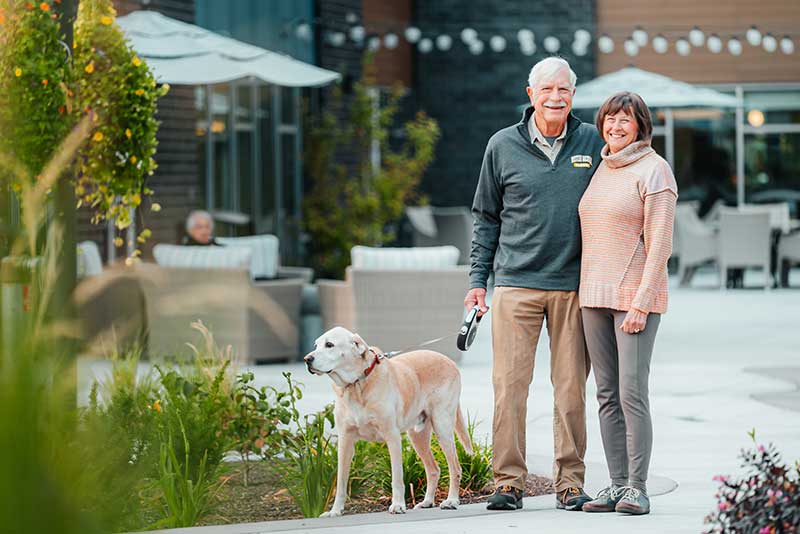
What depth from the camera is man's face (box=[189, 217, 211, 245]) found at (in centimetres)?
1118

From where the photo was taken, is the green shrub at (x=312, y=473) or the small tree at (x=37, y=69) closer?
the green shrub at (x=312, y=473)

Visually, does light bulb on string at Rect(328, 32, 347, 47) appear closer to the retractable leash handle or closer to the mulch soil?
the mulch soil

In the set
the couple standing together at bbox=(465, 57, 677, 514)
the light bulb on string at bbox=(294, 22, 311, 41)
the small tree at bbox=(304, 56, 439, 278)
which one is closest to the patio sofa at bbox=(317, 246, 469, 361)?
the couple standing together at bbox=(465, 57, 677, 514)

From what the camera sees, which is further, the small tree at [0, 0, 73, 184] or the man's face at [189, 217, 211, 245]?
the man's face at [189, 217, 211, 245]

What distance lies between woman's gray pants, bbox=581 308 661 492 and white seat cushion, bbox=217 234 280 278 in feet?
24.3

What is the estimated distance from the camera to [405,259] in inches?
416

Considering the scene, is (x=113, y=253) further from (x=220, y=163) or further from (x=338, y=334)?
(x=338, y=334)

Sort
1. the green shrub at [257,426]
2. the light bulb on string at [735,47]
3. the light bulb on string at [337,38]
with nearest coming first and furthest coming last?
the green shrub at [257,426] < the light bulb on string at [337,38] < the light bulb on string at [735,47]

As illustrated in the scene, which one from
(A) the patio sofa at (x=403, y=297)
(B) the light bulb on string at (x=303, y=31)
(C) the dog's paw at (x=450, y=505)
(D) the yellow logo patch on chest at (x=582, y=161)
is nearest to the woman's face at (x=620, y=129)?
(D) the yellow logo patch on chest at (x=582, y=161)

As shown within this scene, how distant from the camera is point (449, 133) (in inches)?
881

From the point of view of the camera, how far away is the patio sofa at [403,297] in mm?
10477

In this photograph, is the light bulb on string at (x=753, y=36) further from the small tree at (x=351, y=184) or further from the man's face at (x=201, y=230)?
the man's face at (x=201, y=230)

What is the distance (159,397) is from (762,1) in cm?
1851

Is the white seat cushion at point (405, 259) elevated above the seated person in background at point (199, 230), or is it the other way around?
the seated person in background at point (199, 230)
